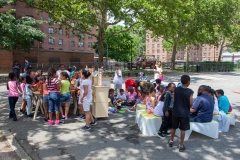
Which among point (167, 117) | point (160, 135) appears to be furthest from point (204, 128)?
point (160, 135)

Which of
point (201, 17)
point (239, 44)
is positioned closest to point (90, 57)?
point (201, 17)

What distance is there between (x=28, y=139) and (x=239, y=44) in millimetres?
39384

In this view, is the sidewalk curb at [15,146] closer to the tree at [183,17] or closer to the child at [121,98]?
the child at [121,98]

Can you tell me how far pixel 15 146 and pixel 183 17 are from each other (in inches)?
707

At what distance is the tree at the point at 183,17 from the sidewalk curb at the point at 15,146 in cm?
1466

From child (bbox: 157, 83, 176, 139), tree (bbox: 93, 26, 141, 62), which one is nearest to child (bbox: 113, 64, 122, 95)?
child (bbox: 157, 83, 176, 139)

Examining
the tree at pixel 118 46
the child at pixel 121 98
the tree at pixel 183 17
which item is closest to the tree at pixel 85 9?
the tree at pixel 183 17

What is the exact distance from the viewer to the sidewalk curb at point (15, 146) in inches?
184

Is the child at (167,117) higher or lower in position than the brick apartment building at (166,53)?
lower

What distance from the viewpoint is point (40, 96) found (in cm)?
735

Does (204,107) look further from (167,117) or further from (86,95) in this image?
(86,95)

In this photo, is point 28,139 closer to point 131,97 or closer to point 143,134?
point 143,134

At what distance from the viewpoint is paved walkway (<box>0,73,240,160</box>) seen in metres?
4.84

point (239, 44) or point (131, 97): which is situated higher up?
point (239, 44)
